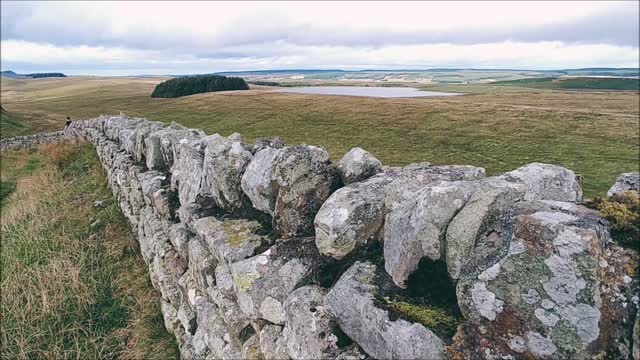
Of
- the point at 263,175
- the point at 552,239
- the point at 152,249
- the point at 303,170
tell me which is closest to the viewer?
the point at 552,239

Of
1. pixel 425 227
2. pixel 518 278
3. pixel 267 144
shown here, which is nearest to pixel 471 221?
pixel 425 227

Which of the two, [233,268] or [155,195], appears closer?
[233,268]

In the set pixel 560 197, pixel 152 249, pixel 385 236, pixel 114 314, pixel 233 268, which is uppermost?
pixel 560 197

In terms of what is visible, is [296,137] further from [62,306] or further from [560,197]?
[560,197]

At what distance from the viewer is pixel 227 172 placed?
5.71 meters

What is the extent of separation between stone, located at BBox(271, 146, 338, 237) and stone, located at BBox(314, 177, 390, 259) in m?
0.51

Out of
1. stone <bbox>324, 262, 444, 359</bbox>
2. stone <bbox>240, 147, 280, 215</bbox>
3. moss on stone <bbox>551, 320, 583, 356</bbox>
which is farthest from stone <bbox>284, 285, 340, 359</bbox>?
moss on stone <bbox>551, 320, 583, 356</bbox>

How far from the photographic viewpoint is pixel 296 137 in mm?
23094

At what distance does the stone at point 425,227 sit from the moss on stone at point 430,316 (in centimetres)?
24

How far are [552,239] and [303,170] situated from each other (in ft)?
8.23

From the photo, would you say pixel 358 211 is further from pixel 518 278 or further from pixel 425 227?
pixel 518 278

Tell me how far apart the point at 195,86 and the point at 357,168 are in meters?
84.8

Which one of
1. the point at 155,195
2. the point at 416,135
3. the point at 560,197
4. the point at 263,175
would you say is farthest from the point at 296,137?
the point at 560,197

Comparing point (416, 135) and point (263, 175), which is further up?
point (263, 175)
